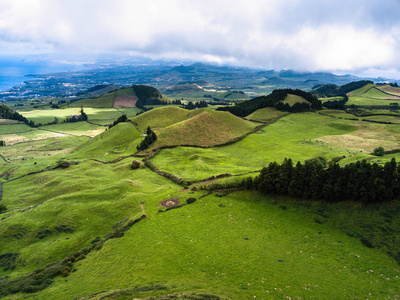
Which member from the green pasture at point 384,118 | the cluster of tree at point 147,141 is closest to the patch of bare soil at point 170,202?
the cluster of tree at point 147,141

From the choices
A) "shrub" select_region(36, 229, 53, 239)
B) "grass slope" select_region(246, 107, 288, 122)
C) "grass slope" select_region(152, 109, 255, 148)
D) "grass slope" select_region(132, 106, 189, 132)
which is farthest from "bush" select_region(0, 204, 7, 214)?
"grass slope" select_region(246, 107, 288, 122)

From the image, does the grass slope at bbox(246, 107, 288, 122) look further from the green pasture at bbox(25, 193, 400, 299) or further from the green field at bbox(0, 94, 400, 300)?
the green pasture at bbox(25, 193, 400, 299)

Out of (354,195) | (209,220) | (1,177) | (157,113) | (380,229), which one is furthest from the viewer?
(157,113)

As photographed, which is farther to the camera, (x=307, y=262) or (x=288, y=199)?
(x=288, y=199)

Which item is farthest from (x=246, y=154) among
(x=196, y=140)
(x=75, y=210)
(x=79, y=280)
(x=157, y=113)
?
(x=157, y=113)

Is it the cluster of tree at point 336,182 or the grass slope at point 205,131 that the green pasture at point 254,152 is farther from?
the cluster of tree at point 336,182

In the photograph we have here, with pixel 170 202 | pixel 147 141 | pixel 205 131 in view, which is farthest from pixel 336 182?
pixel 205 131

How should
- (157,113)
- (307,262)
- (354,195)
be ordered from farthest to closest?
(157,113) < (354,195) < (307,262)

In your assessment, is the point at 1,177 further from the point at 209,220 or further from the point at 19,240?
the point at 209,220
